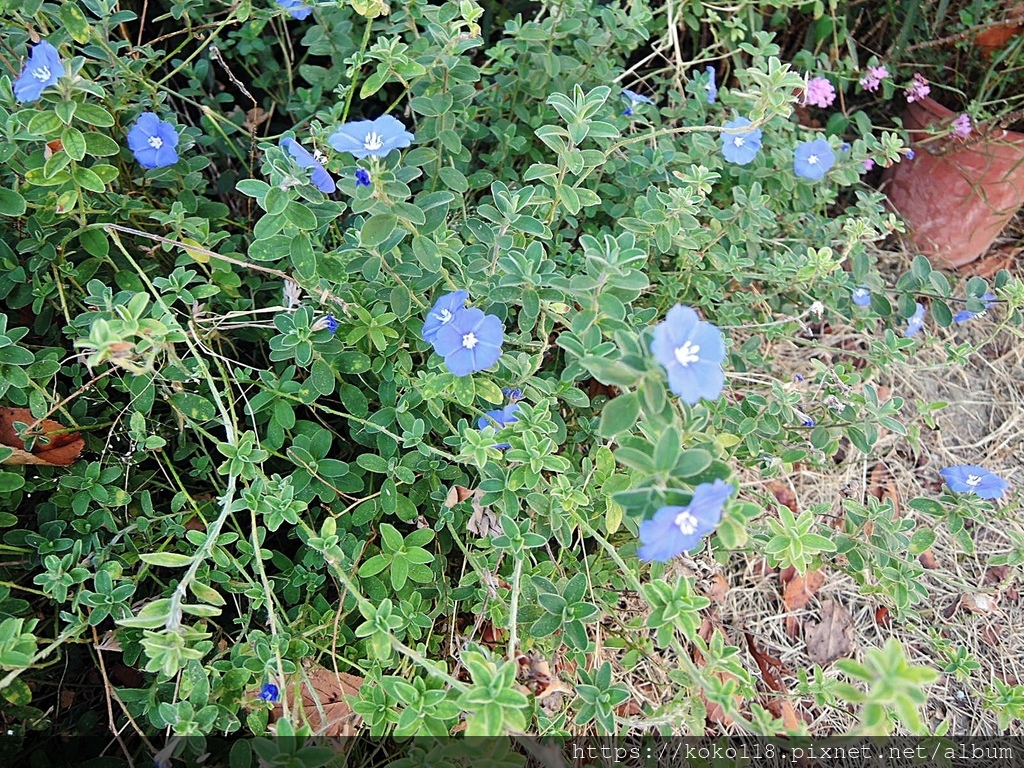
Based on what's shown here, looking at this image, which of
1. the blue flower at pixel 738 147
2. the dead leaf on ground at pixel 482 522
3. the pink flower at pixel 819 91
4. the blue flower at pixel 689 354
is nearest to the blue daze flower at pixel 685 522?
the blue flower at pixel 689 354

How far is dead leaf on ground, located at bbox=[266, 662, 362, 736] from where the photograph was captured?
2.06 meters

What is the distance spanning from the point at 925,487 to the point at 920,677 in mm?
2048

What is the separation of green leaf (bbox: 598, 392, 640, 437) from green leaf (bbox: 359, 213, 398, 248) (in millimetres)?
689

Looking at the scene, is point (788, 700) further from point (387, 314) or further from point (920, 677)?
point (387, 314)

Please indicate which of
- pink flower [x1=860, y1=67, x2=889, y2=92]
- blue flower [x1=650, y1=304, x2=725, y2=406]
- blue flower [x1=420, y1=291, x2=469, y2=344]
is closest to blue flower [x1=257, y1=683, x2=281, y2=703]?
blue flower [x1=420, y1=291, x2=469, y2=344]

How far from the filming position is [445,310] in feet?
6.57

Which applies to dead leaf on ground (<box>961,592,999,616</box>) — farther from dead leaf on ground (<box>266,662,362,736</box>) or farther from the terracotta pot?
dead leaf on ground (<box>266,662,362,736</box>)

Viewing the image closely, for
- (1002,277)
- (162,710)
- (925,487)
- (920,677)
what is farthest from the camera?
(925,487)

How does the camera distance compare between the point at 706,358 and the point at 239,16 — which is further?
the point at 239,16

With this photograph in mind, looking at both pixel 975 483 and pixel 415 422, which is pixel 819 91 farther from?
pixel 415 422

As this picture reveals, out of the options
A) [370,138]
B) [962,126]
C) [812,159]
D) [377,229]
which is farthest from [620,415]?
[962,126]

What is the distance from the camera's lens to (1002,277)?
8.37 ft

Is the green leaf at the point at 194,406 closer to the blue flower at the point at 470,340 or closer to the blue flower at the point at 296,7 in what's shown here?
the blue flower at the point at 470,340

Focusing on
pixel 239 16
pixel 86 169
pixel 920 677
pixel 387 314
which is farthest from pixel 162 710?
pixel 239 16
